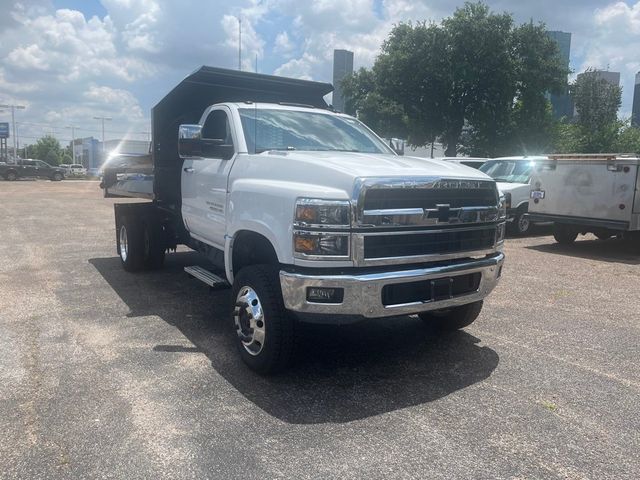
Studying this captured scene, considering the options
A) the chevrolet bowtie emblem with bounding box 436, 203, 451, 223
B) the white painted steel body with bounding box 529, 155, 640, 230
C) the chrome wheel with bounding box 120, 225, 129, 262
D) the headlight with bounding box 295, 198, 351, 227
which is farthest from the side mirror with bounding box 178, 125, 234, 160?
the white painted steel body with bounding box 529, 155, 640, 230

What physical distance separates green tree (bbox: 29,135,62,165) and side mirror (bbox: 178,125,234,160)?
129 m

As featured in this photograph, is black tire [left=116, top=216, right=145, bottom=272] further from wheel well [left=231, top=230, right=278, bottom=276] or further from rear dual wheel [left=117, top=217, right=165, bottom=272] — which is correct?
wheel well [left=231, top=230, right=278, bottom=276]

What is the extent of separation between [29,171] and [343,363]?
46.6 meters

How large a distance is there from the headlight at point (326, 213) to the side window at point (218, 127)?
189 cm

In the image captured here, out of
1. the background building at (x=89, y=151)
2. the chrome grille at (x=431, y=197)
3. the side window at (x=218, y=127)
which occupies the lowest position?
the chrome grille at (x=431, y=197)

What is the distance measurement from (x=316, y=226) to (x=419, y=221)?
31.3 inches

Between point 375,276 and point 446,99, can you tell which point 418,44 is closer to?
point 446,99

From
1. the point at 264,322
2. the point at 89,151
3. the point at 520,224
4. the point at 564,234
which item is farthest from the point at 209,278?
the point at 89,151

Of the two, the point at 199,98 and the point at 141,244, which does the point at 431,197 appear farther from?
the point at 141,244

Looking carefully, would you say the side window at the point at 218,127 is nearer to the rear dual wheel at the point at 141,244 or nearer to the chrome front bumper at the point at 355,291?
the chrome front bumper at the point at 355,291

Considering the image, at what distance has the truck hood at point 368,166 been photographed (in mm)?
4125

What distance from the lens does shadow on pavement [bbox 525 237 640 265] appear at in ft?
35.4

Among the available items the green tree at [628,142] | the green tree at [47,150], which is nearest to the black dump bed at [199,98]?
the green tree at [628,142]

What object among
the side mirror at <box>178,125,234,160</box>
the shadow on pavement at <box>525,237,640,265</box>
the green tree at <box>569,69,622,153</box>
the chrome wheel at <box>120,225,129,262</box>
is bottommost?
the shadow on pavement at <box>525,237,640,265</box>
